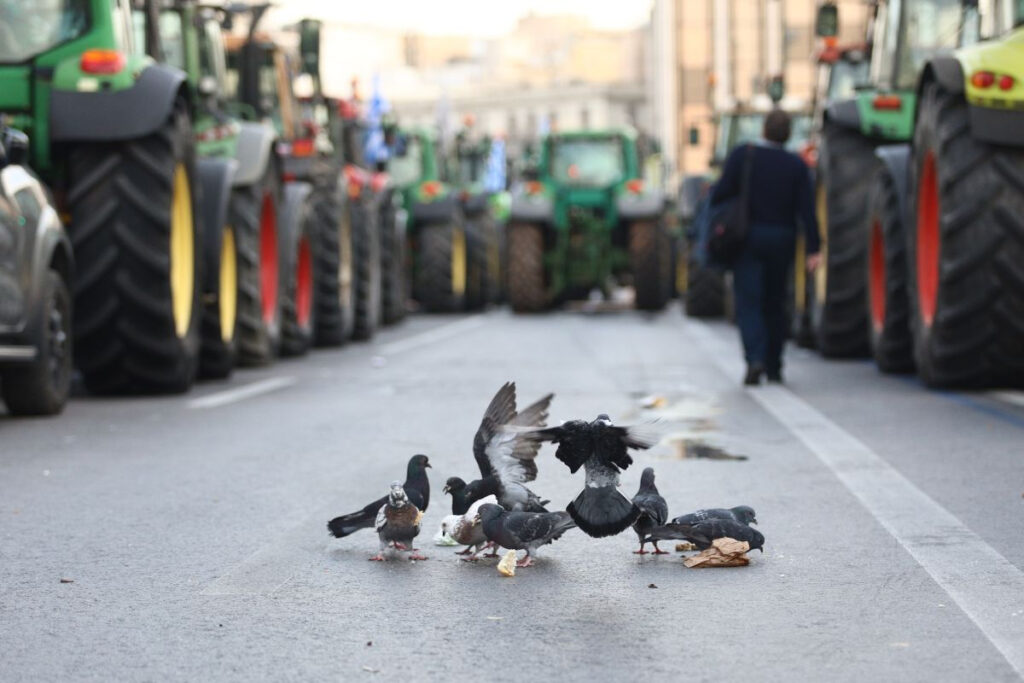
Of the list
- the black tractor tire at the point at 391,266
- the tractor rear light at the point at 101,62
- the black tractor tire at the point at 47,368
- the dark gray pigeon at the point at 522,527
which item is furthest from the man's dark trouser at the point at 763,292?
the black tractor tire at the point at 391,266

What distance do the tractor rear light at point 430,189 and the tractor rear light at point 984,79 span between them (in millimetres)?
20860

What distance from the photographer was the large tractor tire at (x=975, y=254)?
1167cm

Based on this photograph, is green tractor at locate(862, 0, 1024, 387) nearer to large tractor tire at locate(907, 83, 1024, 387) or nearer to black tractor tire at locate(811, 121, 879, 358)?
large tractor tire at locate(907, 83, 1024, 387)

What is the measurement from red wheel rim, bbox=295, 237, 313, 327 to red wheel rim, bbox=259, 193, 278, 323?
1788 mm

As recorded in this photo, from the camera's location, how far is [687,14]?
83000 mm

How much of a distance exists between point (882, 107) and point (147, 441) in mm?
7661

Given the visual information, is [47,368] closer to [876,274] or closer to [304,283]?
[876,274]

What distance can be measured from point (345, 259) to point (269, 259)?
348cm

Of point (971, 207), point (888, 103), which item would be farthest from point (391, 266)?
point (971, 207)

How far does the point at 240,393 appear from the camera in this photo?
1338cm

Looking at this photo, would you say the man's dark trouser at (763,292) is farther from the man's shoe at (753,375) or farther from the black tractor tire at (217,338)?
the black tractor tire at (217,338)

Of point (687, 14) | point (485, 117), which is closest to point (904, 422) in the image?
point (687, 14)

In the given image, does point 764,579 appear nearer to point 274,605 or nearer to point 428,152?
point 274,605

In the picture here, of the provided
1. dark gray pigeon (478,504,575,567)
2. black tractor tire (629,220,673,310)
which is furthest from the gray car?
black tractor tire (629,220,673,310)
